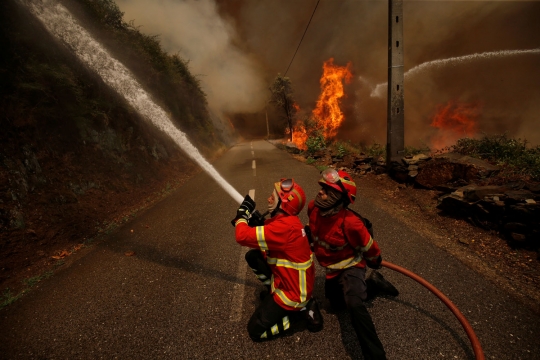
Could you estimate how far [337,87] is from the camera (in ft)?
74.4

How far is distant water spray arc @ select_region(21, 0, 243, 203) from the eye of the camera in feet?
27.8

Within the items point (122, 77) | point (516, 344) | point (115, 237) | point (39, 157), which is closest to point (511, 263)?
point (516, 344)

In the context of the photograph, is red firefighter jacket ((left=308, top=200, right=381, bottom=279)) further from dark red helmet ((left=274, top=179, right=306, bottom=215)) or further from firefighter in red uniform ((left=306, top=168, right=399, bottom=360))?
dark red helmet ((left=274, top=179, right=306, bottom=215))

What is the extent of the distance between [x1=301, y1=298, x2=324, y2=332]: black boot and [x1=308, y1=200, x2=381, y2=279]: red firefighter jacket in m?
0.41

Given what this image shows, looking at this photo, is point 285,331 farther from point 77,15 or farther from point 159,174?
point 77,15

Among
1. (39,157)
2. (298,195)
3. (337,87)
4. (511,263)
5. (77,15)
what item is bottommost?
(511,263)

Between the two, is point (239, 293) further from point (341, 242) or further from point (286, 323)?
point (341, 242)

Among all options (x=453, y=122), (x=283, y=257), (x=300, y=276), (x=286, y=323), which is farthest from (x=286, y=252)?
(x=453, y=122)

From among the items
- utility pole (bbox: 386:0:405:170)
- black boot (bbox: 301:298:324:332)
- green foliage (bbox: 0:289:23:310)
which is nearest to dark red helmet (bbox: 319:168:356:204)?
black boot (bbox: 301:298:324:332)

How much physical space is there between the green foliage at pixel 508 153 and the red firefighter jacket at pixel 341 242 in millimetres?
6241

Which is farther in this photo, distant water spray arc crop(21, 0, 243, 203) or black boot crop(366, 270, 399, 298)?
distant water spray arc crop(21, 0, 243, 203)

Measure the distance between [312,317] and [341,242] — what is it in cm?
96

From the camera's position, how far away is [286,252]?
245 cm

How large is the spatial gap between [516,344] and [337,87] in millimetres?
23587
